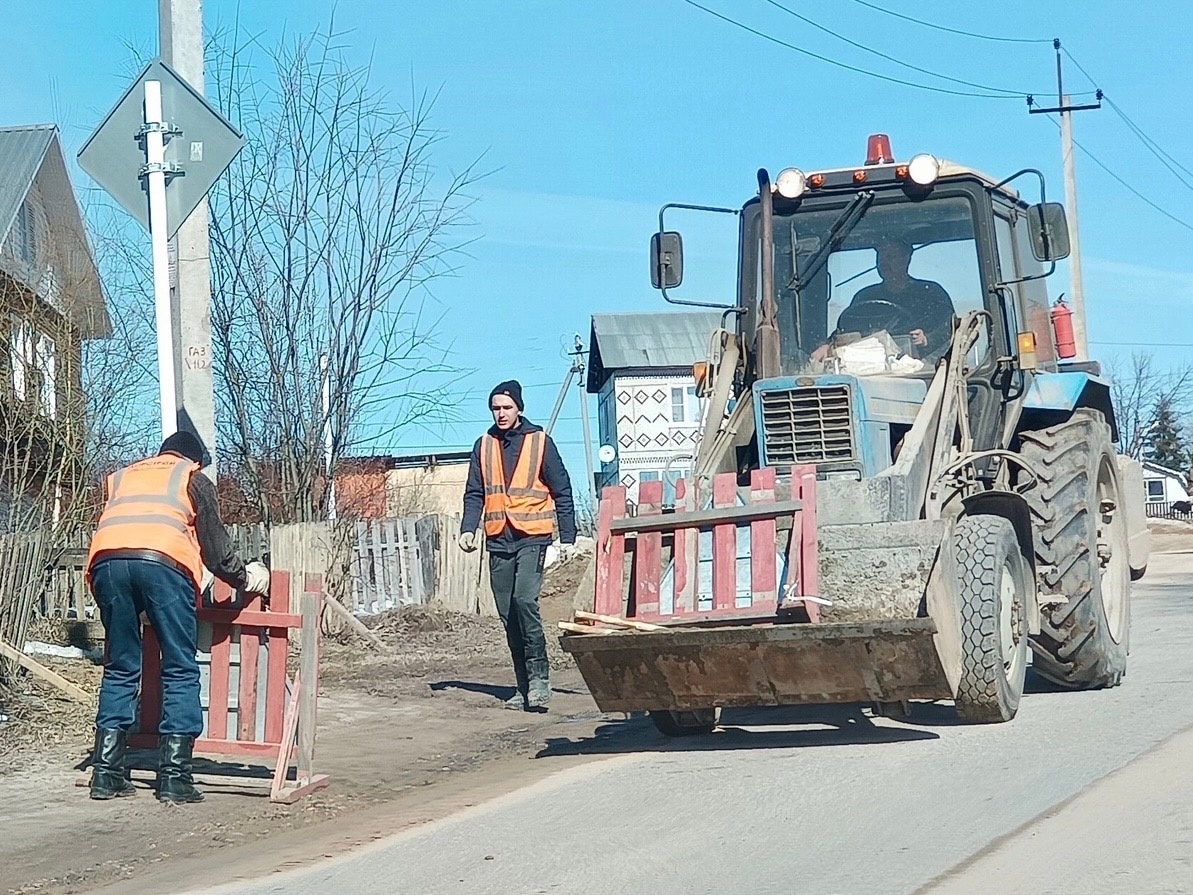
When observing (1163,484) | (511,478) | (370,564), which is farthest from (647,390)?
(511,478)

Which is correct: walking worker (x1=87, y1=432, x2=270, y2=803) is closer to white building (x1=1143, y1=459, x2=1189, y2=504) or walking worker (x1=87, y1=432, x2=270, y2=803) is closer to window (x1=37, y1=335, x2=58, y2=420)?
window (x1=37, y1=335, x2=58, y2=420)

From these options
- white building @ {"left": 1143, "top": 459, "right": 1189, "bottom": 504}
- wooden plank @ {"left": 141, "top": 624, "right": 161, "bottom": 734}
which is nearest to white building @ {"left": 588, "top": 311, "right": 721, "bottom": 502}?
white building @ {"left": 1143, "top": 459, "right": 1189, "bottom": 504}

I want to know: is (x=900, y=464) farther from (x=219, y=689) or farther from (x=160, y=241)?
(x=160, y=241)

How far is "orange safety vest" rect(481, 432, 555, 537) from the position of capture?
9086 mm

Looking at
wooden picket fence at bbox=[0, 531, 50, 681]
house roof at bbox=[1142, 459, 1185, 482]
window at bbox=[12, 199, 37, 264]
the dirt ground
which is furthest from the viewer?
house roof at bbox=[1142, 459, 1185, 482]

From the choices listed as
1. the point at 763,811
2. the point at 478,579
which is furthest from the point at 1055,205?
the point at 478,579

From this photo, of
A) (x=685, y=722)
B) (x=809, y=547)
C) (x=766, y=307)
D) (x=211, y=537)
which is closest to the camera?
(x=211, y=537)

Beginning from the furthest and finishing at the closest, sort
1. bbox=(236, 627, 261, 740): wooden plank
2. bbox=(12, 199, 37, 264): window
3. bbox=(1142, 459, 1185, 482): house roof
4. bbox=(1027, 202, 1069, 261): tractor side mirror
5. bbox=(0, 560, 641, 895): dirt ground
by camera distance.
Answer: bbox=(1142, 459, 1185, 482): house roof, bbox=(12, 199, 37, 264): window, bbox=(1027, 202, 1069, 261): tractor side mirror, bbox=(236, 627, 261, 740): wooden plank, bbox=(0, 560, 641, 895): dirt ground

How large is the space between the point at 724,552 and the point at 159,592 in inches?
96.9

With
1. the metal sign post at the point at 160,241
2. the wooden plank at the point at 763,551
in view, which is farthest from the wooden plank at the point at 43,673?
the wooden plank at the point at 763,551

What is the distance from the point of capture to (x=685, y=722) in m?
7.63

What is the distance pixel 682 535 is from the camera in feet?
23.1

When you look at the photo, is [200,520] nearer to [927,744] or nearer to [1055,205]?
[927,744]

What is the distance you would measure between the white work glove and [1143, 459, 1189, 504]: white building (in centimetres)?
5661
